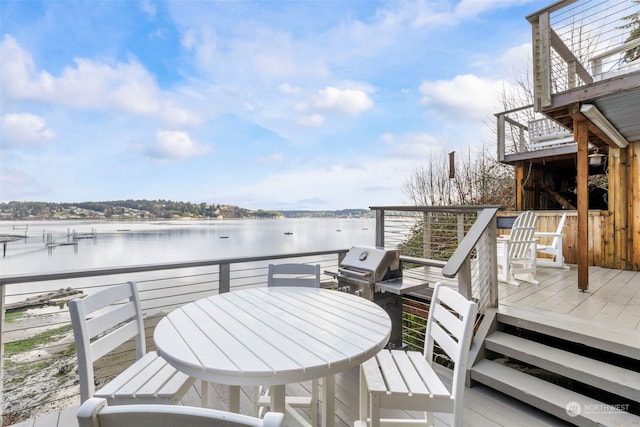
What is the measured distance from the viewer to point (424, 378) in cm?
157

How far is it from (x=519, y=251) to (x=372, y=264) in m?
2.65

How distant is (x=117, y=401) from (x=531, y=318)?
A: 2.99 meters

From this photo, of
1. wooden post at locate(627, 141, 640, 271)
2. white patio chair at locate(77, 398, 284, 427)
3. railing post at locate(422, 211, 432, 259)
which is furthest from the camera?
railing post at locate(422, 211, 432, 259)

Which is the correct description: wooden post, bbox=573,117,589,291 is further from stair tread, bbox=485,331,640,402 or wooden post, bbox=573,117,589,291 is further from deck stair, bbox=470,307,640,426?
stair tread, bbox=485,331,640,402

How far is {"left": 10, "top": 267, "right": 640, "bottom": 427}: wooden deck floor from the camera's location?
2062 mm

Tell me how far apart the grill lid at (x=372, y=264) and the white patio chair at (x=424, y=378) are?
36.0 inches

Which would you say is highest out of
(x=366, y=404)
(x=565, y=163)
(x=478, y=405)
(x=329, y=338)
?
(x=565, y=163)

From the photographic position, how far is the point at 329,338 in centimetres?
136

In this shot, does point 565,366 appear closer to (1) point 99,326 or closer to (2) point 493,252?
(2) point 493,252

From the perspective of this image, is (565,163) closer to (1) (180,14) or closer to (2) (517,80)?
(2) (517,80)

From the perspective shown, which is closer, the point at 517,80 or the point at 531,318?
the point at 531,318

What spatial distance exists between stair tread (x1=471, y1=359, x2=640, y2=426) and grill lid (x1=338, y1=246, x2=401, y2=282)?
1019 mm

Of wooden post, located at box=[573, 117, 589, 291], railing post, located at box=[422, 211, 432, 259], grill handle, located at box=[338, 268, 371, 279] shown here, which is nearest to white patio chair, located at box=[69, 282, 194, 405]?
grill handle, located at box=[338, 268, 371, 279]

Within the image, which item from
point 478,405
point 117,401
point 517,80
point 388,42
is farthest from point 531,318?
point 517,80
